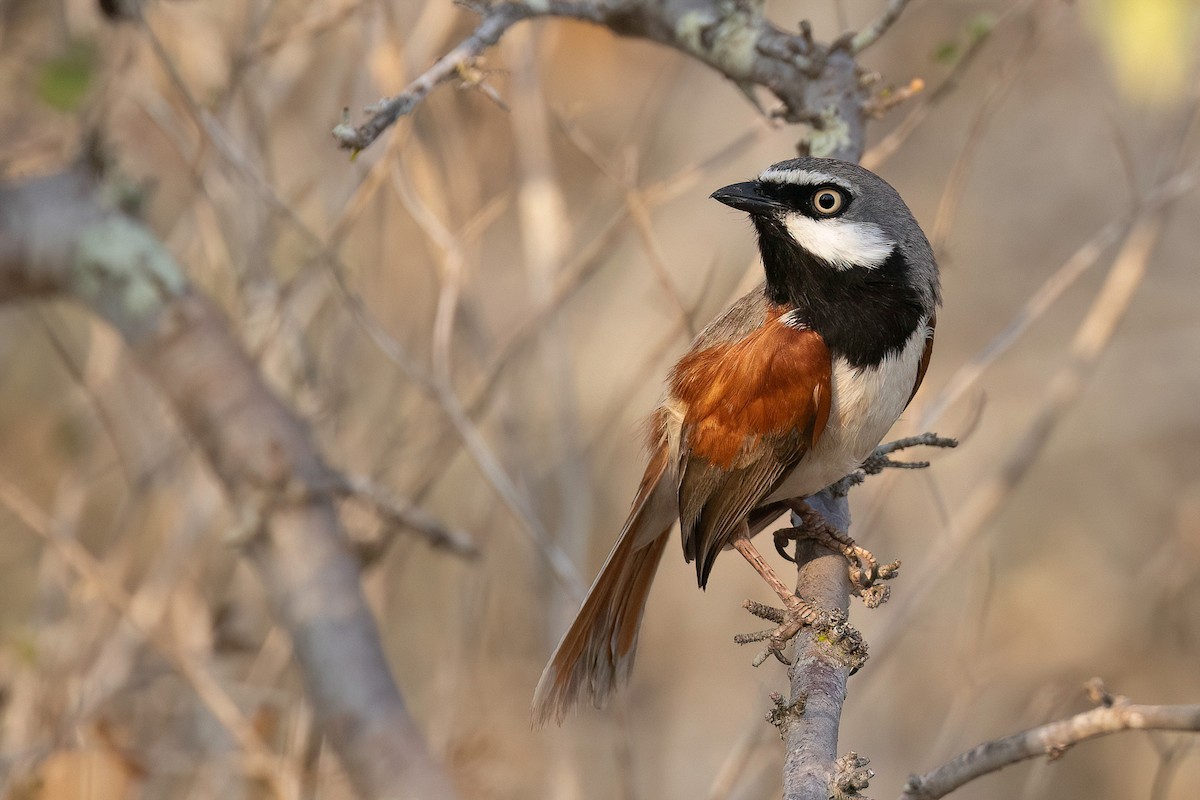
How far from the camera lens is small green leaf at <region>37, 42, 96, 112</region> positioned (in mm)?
3906

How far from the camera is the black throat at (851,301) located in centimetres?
327

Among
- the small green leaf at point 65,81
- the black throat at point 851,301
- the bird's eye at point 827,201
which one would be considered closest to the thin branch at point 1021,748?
the black throat at point 851,301

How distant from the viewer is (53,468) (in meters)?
6.99

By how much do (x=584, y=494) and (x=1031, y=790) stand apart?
6.49ft

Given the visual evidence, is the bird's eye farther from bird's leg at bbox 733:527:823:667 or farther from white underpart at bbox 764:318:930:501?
bird's leg at bbox 733:527:823:667

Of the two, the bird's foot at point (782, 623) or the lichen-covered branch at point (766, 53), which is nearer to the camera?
the bird's foot at point (782, 623)

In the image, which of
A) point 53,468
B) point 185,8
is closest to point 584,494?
point 185,8

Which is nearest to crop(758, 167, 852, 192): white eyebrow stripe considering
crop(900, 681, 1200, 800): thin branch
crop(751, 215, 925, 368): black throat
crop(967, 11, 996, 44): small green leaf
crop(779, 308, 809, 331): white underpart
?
crop(751, 215, 925, 368): black throat

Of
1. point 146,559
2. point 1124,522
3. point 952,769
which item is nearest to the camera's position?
point 952,769

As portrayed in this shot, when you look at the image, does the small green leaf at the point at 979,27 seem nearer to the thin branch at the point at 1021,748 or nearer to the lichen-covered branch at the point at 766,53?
the lichen-covered branch at the point at 766,53

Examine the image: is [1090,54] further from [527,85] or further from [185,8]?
[185,8]

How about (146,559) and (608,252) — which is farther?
(146,559)

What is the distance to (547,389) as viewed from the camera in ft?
21.6

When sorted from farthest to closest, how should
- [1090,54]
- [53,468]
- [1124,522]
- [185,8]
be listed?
[1090,54]
[1124,522]
[53,468]
[185,8]
